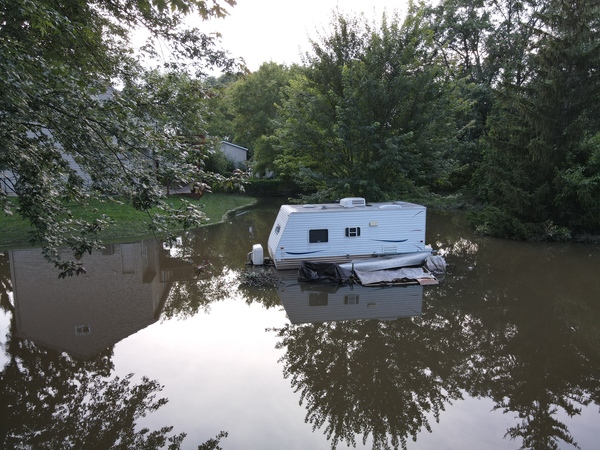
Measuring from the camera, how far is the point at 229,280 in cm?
1327

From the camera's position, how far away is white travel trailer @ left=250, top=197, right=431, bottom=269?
12.8 meters

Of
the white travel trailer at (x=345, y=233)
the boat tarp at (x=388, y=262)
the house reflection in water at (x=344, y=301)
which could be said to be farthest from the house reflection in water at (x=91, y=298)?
the boat tarp at (x=388, y=262)

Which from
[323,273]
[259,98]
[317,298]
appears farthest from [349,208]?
[259,98]

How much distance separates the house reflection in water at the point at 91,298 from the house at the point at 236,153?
24.2 metres

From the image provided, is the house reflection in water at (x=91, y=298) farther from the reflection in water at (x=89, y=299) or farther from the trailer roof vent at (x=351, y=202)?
the trailer roof vent at (x=351, y=202)

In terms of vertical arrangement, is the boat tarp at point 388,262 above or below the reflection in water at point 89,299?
above

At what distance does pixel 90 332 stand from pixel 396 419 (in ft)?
22.1

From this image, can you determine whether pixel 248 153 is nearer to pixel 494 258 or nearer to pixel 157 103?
pixel 494 258

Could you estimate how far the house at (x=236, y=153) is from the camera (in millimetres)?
39125

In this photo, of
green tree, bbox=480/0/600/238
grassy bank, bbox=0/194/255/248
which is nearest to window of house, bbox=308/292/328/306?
grassy bank, bbox=0/194/255/248

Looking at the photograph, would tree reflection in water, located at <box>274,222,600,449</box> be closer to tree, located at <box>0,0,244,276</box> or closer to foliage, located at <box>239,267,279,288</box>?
foliage, located at <box>239,267,279,288</box>

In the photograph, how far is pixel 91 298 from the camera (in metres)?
11.1

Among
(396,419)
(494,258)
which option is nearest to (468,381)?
(396,419)

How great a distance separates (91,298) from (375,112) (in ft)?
37.1
